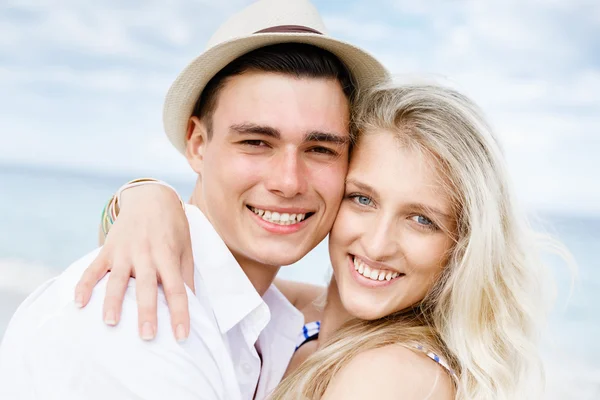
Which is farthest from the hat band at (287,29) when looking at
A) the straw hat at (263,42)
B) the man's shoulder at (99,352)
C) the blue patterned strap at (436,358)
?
the blue patterned strap at (436,358)

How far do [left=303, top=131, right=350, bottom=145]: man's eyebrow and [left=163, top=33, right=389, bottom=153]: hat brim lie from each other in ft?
1.07

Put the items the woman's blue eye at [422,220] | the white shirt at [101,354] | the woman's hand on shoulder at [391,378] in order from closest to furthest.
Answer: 1. the white shirt at [101,354]
2. the woman's hand on shoulder at [391,378]
3. the woman's blue eye at [422,220]

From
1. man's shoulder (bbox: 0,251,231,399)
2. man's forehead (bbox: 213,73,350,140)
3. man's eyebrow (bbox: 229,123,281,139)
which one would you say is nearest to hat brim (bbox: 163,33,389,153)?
man's forehead (bbox: 213,73,350,140)

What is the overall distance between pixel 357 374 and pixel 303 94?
1.06m

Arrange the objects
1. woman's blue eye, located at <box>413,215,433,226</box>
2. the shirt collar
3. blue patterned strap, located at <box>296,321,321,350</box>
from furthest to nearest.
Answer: blue patterned strap, located at <box>296,321,321,350</box> → woman's blue eye, located at <box>413,215,433,226</box> → the shirt collar

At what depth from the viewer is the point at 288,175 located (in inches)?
104

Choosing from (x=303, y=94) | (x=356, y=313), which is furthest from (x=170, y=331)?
(x=303, y=94)

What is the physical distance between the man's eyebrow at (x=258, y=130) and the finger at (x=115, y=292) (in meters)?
0.77

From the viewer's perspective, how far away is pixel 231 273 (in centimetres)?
260

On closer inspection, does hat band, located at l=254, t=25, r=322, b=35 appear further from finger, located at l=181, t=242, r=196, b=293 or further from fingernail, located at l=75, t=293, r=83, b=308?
fingernail, located at l=75, t=293, r=83, b=308

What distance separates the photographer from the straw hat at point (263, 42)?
2697 millimetres

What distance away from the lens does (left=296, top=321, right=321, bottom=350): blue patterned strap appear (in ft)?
10.5

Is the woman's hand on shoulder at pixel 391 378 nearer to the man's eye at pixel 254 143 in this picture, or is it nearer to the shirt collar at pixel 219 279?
the shirt collar at pixel 219 279

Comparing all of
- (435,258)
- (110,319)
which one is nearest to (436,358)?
(435,258)
